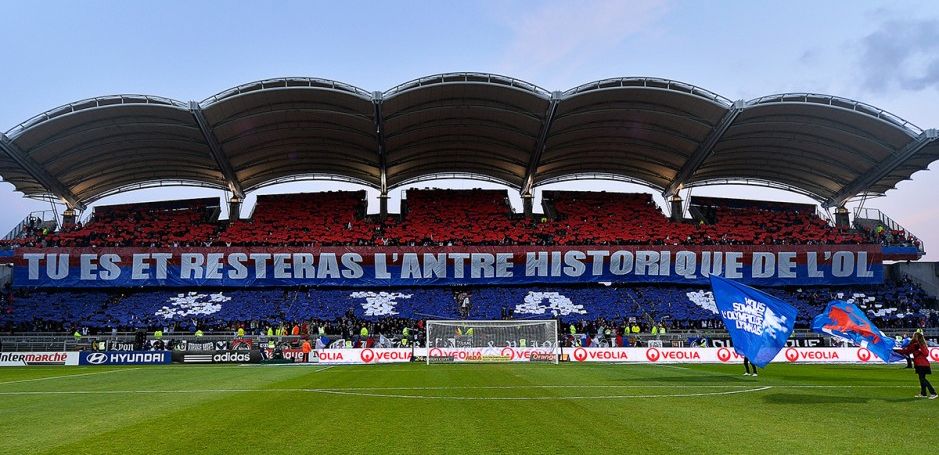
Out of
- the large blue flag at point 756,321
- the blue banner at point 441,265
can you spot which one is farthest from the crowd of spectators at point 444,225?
the large blue flag at point 756,321

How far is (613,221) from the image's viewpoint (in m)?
52.8

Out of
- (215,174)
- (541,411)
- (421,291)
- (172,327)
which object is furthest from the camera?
(215,174)

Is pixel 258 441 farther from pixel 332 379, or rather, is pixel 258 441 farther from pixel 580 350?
pixel 580 350

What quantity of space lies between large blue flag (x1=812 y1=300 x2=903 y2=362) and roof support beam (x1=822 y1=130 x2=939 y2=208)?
22569 millimetres

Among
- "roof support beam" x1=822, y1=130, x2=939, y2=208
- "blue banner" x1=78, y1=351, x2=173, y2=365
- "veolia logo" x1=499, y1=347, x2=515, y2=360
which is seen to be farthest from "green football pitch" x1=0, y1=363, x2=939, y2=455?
"roof support beam" x1=822, y1=130, x2=939, y2=208

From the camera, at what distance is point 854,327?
24.8 metres

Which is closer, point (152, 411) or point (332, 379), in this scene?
point (152, 411)

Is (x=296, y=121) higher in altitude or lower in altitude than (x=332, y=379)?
higher

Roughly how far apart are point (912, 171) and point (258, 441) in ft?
173

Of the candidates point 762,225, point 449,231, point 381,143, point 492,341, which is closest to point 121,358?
point 492,341

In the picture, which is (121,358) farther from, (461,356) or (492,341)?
(492,341)

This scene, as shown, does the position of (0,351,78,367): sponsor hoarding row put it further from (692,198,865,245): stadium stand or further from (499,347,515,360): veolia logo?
(692,198,865,245): stadium stand

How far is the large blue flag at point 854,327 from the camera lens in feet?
80.0

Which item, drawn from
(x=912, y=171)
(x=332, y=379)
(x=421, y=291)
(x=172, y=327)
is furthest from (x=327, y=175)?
(x=912, y=171)
